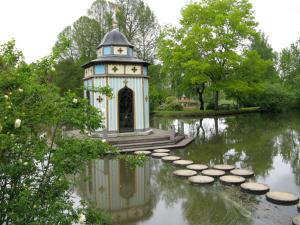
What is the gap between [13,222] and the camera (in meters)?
2.68

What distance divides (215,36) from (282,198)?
23.8 m

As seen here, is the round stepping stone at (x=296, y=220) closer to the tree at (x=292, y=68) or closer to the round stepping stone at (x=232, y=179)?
the round stepping stone at (x=232, y=179)

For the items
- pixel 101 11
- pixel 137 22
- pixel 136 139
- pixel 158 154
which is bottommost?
pixel 158 154

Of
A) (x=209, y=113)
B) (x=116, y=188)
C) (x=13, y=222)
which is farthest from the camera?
(x=209, y=113)

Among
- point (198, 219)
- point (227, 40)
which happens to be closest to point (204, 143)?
point (198, 219)

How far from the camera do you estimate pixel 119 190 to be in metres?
7.83

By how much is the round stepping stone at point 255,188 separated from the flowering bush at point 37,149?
17.7ft

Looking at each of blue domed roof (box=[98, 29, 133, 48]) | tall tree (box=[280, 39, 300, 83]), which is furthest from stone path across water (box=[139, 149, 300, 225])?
tall tree (box=[280, 39, 300, 83])

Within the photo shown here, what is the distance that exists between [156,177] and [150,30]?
2602 cm

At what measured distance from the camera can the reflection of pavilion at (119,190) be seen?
634cm

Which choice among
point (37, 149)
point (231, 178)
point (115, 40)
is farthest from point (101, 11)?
point (37, 149)

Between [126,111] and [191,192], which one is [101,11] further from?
[191,192]

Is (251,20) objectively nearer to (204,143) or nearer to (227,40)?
(227,40)

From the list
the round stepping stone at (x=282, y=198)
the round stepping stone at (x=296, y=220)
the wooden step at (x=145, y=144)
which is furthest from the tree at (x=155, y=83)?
the round stepping stone at (x=296, y=220)
